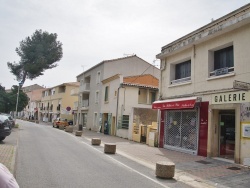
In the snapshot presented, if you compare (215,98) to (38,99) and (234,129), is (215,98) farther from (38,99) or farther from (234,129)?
(38,99)

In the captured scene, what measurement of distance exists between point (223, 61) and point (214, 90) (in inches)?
65.4

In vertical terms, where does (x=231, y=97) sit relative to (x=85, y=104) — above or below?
below

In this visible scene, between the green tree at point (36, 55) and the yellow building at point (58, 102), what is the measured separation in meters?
16.7

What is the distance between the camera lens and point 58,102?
212 feet

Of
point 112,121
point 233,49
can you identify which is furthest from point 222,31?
point 112,121

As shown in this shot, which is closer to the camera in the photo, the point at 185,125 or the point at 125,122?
the point at 185,125

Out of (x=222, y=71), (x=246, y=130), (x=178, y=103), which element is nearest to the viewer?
(x=246, y=130)

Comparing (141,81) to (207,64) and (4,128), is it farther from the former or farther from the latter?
(4,128)

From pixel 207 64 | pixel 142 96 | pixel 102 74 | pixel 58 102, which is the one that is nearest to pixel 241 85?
pixel 207 64

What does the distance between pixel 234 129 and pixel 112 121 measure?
18185 mm

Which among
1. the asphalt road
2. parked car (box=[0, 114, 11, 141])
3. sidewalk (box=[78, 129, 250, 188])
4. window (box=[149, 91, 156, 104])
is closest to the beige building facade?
sidewalk (box=[78, 129, 250, 188])

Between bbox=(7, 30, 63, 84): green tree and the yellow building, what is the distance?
1668 cm

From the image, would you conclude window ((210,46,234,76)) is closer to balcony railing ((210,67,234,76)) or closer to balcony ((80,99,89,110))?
balcony railing ((210,67,234,76))

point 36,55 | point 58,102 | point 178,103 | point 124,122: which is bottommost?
point 124,122
